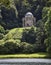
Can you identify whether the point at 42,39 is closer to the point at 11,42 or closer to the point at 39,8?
the point at 11,42

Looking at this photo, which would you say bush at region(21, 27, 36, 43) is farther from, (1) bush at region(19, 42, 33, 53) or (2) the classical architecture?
(2) the classical architecture

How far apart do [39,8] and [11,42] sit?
5532 cm

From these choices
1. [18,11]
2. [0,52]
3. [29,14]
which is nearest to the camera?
[0,52]

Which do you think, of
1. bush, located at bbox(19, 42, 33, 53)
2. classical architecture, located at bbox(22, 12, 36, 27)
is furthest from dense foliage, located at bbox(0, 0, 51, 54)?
classical architecture, located at bbox(22, 12, 36, 27)

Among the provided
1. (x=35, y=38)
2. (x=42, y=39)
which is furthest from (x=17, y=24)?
(x=42, y=39)

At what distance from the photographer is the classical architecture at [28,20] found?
4931 inches

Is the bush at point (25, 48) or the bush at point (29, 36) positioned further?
the bush at point (29, 36)

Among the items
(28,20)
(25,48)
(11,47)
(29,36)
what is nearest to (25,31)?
(29,36)

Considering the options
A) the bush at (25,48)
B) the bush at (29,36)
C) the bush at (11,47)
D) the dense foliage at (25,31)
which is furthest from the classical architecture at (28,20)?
the bush at (11,47)

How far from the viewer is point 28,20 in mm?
129250

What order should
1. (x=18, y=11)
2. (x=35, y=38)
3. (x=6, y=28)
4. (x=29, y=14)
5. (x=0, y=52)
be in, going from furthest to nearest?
1. (x=18, y=11)
2. (x=29, y=14)
3. (x=6, y=28)
4. (x=35, y=38)
5. (x=0, y=52)

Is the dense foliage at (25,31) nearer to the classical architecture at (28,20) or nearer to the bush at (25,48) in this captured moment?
the bush at (25,48)

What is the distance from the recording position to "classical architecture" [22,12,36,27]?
125 m

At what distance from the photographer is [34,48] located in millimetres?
70938
